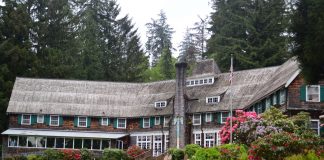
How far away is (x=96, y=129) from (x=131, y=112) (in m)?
3.47

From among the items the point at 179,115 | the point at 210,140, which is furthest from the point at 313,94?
the point at 179,115

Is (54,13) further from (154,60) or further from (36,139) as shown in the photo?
(154,60)

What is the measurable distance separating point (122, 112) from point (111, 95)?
2.35 meters

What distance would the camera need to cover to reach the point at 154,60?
317 feet

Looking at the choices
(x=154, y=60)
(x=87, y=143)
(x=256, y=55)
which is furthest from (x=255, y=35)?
(x=154, y=60)

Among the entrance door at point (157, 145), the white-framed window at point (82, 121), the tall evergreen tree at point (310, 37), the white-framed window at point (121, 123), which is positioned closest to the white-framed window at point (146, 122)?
the entrance door at point (157, 145)

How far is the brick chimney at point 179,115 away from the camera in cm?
5159

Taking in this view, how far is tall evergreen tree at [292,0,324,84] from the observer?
20922 mm

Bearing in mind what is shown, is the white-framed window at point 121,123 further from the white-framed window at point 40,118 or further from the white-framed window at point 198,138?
the white-framed window at point 198,138

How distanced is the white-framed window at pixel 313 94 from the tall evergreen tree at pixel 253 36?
20338 millimetres

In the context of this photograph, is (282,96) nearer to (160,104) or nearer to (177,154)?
(177,154)

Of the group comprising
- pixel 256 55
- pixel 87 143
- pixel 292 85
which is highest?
pixel 256 55

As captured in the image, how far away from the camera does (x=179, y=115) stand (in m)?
52.0

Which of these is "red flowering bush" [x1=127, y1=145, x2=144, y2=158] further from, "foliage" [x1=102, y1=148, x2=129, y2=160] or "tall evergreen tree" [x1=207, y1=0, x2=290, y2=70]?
"tall evergreen tree" [x1=207, y1=0, x2=290, y2=70]
